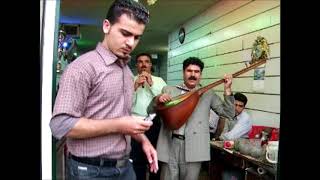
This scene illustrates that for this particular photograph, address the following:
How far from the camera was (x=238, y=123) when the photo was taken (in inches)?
47.3

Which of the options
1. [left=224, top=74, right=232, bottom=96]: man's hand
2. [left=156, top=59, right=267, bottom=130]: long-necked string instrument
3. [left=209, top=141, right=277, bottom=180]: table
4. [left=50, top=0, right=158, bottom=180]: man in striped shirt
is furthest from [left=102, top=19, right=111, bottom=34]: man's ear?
[left=209, top=141, right=277, bottom=180]: table

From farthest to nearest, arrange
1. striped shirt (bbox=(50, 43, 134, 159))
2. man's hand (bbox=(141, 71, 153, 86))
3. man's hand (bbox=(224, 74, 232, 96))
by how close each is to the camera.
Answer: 1. man's hand (bbox=(224, 74, 232, 96))
2. man's hand (bbox=(141, 71, 153, 86))
3. striped shirt (bbox=(50, 43, 134, 159))

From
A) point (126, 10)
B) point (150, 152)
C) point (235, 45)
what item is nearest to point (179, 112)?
point (150, 152)

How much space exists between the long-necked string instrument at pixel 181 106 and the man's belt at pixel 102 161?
0.18 m

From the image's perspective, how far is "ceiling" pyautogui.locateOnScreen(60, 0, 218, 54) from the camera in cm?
96

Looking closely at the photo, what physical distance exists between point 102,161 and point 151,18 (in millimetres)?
429

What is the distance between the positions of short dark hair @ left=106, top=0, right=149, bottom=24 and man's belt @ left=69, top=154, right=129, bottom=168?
38 centimetres

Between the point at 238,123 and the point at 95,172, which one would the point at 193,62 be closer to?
the point at 238,123

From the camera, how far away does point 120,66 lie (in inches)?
38.7

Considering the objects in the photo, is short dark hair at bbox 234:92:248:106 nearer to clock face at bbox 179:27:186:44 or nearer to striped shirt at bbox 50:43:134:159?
clock face at bbox 179:27:186:44

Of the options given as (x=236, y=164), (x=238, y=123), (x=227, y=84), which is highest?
(x=227, y=84)

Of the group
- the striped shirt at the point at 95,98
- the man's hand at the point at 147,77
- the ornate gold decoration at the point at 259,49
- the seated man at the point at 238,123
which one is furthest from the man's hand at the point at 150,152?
the ornate gold decoration at the point at 259,49
